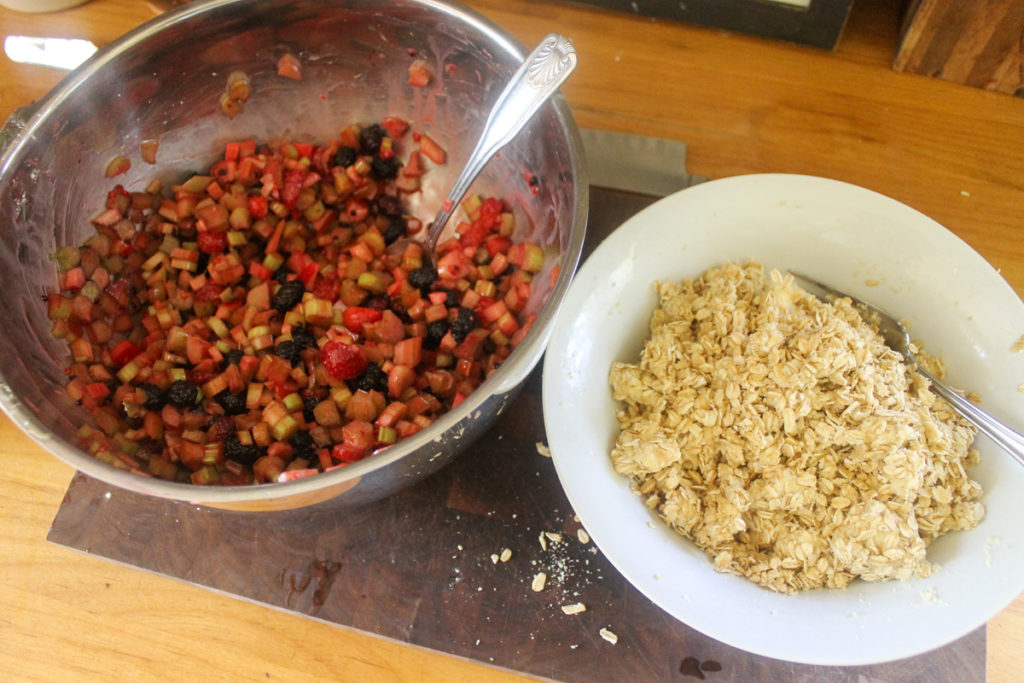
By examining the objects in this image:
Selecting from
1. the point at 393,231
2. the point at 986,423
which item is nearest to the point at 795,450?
the point at 986,423

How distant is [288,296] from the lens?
121 cm

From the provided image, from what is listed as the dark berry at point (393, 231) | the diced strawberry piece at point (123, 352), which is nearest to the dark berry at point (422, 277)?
the dark berry at point (393, 231)

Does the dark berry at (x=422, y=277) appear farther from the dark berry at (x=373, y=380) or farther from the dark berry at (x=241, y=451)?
the dark berry at (x=241, y=451)

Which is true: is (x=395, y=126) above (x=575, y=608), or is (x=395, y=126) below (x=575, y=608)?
above

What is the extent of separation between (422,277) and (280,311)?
0.25m

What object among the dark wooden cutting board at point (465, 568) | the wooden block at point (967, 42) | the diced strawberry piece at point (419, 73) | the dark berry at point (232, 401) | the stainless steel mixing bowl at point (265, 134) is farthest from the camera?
the wooden block at point (967, 42)

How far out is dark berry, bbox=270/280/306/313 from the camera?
3.98 ft

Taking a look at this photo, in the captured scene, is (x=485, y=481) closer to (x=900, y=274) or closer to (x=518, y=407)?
(x=518, y=407)

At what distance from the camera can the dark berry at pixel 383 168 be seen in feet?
4.35

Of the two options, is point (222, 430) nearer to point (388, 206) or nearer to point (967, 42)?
point (388, 206)

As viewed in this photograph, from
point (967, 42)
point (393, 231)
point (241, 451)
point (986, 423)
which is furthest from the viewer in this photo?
point (967, 42)

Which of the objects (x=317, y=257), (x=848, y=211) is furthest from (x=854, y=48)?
(x=317, y=257)

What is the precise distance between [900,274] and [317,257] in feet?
3.14

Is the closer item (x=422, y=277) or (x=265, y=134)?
(x=422, y=277)
